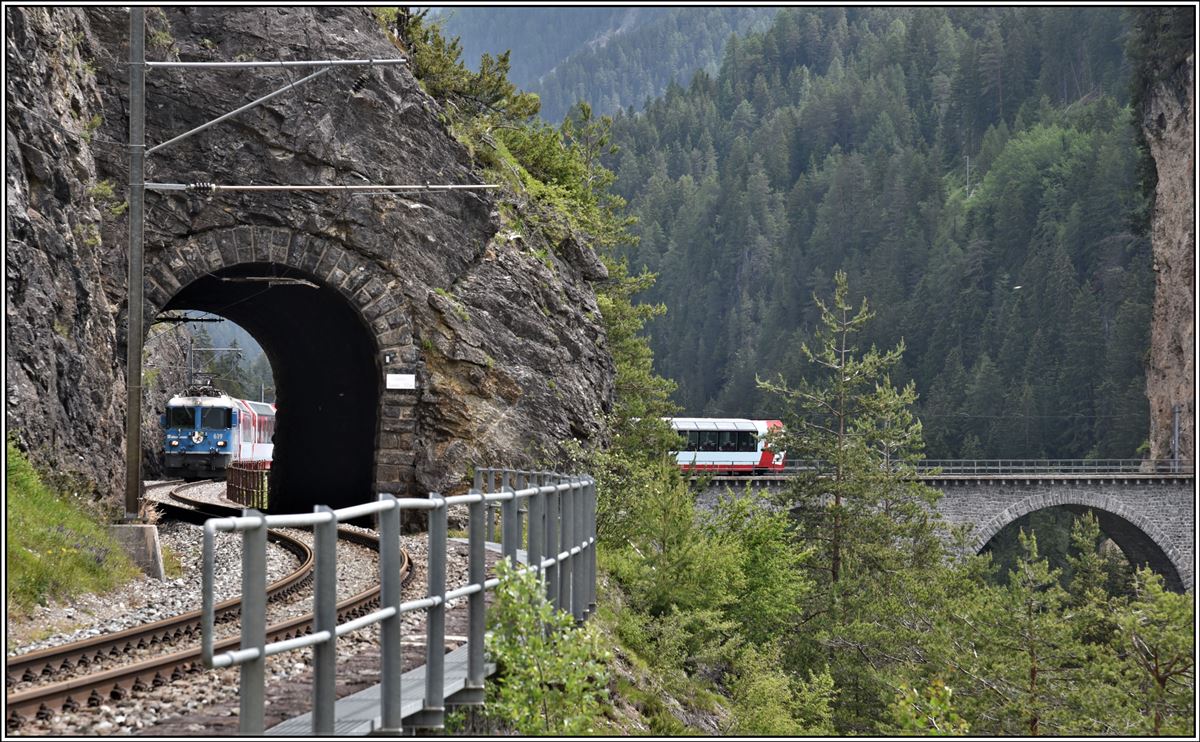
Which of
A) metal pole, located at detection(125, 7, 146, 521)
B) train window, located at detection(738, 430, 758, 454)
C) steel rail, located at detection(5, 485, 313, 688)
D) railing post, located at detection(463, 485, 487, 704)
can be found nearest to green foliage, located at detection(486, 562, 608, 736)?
railing post, located at detection(463, 485, 487, 704)

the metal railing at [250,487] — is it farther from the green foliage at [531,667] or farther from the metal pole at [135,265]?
the green foliage at [531,667]

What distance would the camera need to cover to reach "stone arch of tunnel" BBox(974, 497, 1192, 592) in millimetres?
62906

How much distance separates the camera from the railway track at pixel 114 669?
22.0 feet

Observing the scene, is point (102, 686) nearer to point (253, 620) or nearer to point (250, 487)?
point (253, 620)

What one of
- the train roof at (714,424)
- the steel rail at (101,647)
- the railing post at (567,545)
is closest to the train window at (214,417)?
the train roof at (714,424)

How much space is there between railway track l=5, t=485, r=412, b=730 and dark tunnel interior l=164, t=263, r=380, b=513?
15.9m

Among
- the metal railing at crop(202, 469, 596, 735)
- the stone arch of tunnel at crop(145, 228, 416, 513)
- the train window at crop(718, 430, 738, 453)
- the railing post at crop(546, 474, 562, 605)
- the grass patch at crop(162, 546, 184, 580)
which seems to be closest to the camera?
the metal railing at crop(202, 469, 596, 735)

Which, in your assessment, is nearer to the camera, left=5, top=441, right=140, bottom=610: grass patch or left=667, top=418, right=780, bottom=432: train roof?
left=5, top=441, right=140, bottom=610: grass patch

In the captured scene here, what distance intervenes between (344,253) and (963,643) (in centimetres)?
1298

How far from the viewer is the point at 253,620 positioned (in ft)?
14.5

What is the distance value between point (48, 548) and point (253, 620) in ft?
26.1

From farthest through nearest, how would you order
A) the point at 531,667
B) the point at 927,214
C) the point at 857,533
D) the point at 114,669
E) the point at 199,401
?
the point at 927,214 < the point at 199,401 < the point at 857,533 < the point at 114,669 < the point at 531,667

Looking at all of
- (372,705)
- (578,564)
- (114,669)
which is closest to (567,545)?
(578,564)

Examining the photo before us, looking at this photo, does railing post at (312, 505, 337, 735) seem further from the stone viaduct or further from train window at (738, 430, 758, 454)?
the stone viaduct
